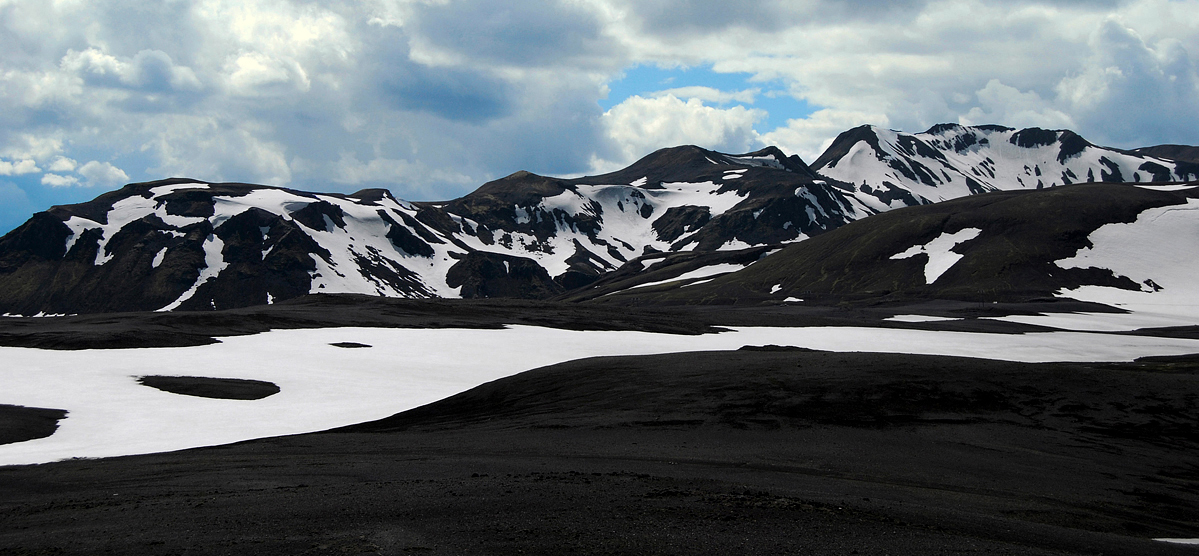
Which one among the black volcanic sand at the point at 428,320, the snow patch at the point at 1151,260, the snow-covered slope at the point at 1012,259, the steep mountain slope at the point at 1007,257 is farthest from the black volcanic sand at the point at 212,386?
the steep mountain slope at the point at 1007,257

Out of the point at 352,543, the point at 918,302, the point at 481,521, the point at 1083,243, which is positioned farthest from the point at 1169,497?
the point at 1083,243

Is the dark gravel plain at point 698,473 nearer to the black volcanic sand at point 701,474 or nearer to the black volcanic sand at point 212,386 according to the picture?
the black volcanic sand at point 701,474

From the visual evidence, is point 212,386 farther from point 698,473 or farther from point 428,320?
point 428,320

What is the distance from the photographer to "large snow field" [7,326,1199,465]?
34375 millimetres

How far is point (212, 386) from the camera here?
148 feet

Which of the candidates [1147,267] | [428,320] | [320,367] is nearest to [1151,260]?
[1147,267]

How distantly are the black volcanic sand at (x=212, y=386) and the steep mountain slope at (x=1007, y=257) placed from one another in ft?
426

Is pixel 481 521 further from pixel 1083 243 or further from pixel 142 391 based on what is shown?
pixel 1083 243

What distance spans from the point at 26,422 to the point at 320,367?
71.5 feet

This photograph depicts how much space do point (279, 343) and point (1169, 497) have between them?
6050cm

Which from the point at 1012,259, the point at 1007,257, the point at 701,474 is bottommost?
the point at 701,474

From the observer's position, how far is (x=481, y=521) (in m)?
16.6

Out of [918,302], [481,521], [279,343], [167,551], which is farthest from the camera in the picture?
[918,302]

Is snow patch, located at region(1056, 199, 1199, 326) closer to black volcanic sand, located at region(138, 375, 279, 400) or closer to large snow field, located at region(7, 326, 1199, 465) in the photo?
large snow field, located at region(7, 326, 1199, 465)
